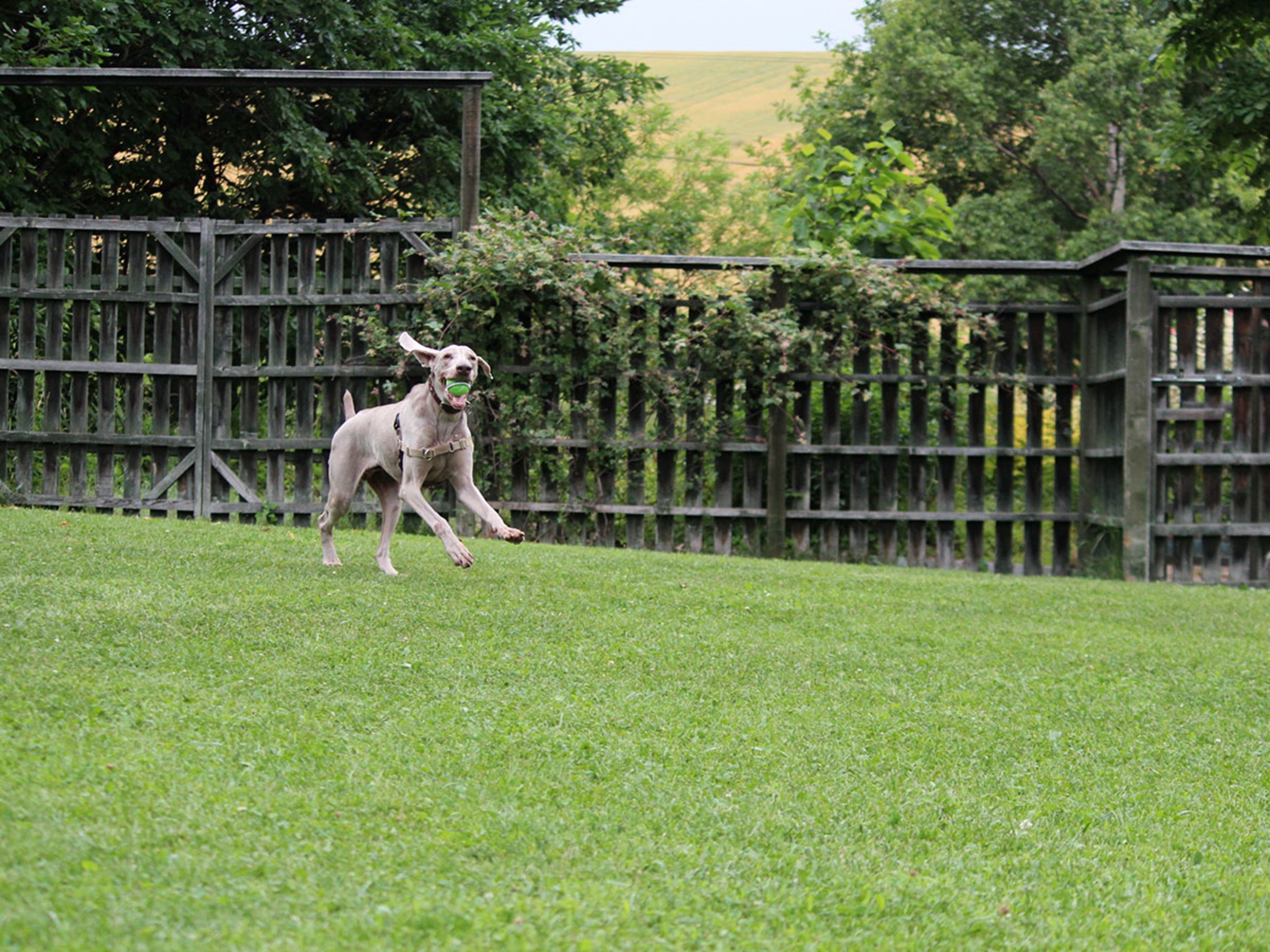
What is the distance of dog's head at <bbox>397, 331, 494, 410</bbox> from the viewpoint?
7.42 meters

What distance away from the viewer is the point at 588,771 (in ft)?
14.3

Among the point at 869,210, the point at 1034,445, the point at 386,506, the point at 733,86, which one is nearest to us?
the point at 386,506

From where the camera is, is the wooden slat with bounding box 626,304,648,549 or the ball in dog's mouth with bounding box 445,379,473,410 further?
the wooden slat with bounding box 626,304,648,549

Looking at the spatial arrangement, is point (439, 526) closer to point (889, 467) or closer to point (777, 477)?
point (777, 477)

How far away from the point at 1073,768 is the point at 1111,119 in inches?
1318

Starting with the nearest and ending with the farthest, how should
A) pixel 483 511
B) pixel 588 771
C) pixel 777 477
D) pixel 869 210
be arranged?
pixel 588 771 → pixel 483 511 → pixel 777 477 → pixel 869 210

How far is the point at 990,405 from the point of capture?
13.3 m

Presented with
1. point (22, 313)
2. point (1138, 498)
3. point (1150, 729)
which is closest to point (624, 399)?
point (1138, 498)

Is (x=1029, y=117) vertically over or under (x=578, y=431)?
over

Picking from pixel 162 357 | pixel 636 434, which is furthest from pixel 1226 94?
pixel 162 357

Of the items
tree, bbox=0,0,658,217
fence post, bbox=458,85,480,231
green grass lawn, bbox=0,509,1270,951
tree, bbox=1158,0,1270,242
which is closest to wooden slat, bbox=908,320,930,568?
tree, bbox=1158,0,1270,242

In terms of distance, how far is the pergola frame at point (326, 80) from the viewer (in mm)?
11359

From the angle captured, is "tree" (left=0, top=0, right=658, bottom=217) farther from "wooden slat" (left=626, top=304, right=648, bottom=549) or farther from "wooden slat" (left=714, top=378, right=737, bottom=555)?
"wooden slat" (left=714, top=378, right=737, bottom=555)

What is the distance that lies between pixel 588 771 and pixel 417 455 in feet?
11.9
